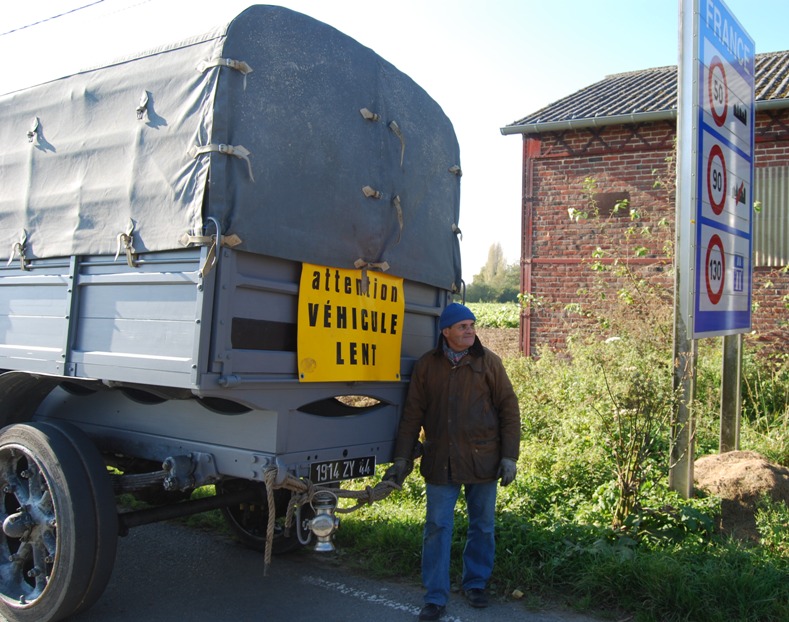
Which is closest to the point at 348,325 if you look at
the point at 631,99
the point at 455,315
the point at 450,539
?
the point at 455,315

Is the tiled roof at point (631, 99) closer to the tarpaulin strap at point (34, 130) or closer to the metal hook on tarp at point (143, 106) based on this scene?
the tarpaulin strap at point (34, 130)

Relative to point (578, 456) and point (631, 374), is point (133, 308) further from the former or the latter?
point (578, 456)

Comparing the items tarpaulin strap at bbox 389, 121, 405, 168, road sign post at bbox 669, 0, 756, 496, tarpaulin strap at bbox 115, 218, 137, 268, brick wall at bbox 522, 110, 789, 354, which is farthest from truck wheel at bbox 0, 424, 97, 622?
brick wall at bbox 522, 110, 789, 354

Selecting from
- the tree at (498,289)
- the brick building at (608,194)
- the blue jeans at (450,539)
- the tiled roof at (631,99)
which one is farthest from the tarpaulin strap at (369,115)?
the tree at (498,289)

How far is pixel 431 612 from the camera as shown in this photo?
4.23 metres

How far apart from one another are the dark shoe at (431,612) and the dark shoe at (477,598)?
9.5 inches

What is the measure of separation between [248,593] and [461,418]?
5.63 ft

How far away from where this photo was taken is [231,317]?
11.8ft

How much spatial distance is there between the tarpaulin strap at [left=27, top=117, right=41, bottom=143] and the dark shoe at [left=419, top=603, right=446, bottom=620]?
3.71m

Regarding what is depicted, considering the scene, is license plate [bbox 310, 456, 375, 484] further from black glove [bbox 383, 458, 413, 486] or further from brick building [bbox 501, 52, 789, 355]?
brick building [bbox 501, 52, 789, 355]

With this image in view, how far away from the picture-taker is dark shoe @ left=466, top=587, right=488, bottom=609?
4414mm

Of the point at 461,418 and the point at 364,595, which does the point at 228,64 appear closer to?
the point at 461,418

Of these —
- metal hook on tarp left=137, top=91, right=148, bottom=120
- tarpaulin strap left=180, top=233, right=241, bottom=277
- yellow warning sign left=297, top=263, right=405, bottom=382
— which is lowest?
yellow warning sign left=297, top=263, right=405, bottom=382

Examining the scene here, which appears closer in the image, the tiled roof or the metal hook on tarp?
the metal hook on tarp
